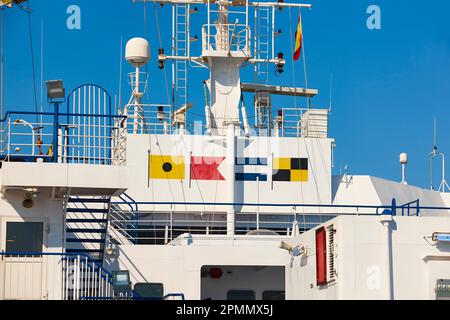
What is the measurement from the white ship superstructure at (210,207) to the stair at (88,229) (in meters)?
0.07

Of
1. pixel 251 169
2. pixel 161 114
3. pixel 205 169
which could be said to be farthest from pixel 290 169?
pixel 161 114

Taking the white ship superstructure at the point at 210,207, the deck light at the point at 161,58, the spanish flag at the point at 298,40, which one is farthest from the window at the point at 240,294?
the spanish flag at the point at 298,40

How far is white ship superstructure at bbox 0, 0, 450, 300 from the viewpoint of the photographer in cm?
3111

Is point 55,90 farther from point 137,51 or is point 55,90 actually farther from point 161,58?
point 161,58

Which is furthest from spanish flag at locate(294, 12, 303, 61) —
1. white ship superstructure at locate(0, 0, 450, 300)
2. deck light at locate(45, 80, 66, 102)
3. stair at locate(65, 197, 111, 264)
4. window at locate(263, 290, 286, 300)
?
deck light at locate(45, 80, 66, 102)

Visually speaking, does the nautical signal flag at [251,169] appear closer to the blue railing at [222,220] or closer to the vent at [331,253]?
the blue railing at [222,220]

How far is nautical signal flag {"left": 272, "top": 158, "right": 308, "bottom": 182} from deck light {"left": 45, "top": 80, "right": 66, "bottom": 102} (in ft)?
41.7

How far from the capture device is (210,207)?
42906mm

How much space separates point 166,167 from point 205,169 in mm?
1339

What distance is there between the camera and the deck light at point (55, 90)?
32688mm

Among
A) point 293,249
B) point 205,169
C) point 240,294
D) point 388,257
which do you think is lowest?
point 240,294

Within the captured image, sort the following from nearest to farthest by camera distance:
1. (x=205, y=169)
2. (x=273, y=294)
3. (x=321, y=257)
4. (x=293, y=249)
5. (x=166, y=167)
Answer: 1. (x=321, y=257)
2. (x=293, y=249)
3. (x=273, y=294)
4. (x=166, y=167)
5. (x=205, y=169)

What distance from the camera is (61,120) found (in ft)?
109

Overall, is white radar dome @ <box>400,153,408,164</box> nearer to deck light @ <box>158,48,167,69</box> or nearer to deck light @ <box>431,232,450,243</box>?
deck light @ <box>158,48,167,69</box>
